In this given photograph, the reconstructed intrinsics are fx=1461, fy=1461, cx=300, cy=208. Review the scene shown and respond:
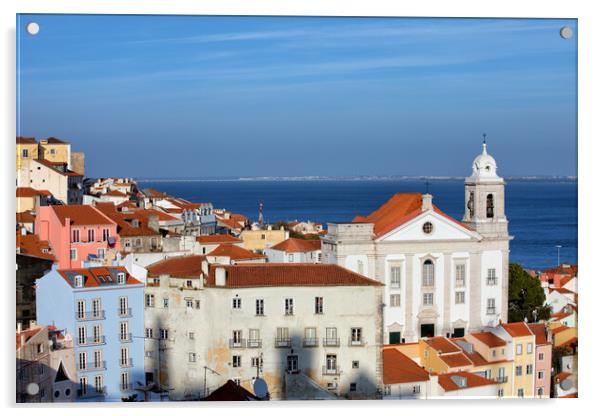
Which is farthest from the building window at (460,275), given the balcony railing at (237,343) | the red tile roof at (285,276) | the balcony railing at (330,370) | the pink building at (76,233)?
the pink building at (76,233)

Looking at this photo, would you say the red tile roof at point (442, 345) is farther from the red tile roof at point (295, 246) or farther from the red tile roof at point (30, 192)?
the red tile roof at point (30, 192)

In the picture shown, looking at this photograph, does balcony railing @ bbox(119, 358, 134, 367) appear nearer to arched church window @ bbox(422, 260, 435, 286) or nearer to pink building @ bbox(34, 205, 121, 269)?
pink building @ bbox(34, 205, 121, 269)

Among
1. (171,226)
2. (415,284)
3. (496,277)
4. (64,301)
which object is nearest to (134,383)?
(64,301)

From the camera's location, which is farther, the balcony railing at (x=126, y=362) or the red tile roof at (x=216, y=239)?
the red tile roof at (x=216, y=239)

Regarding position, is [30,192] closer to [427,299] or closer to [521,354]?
[427,299]

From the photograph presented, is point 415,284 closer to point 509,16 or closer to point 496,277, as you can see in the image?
point 496,277
